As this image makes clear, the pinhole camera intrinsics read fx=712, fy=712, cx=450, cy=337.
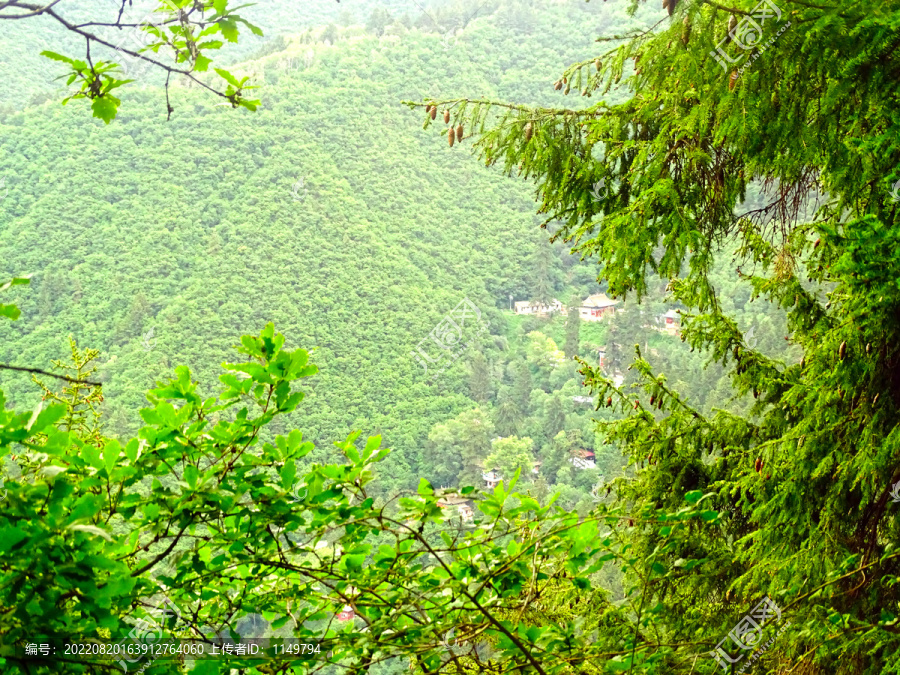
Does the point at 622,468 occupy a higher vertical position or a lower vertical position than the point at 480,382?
higher

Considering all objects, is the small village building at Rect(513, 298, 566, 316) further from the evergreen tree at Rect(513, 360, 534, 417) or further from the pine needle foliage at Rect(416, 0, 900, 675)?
the pine needle foliage at Rect(416, 0, 900, 675)

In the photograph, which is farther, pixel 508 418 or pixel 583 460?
pixel 508 418

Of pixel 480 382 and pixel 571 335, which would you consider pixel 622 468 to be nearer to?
pixel 571 335

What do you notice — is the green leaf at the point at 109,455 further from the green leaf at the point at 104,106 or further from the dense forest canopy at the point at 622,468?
the green leaf at the point at 104,106

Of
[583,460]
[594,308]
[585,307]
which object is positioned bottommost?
[583,460]

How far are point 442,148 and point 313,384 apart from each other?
96.9 ft

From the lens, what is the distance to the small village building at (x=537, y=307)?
5772 centimetres

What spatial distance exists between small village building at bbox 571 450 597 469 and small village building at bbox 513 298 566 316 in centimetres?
2044

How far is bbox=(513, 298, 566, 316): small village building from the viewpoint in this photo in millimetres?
57719

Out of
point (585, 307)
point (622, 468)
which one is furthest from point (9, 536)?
point (585, 307)

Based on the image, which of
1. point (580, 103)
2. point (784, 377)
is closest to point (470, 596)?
point (784, 377)

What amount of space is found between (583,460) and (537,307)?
22619mm

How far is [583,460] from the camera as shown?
122ft

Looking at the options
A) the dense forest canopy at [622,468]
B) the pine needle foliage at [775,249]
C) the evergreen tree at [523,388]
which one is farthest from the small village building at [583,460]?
the pine needle foliage at [775,249]
